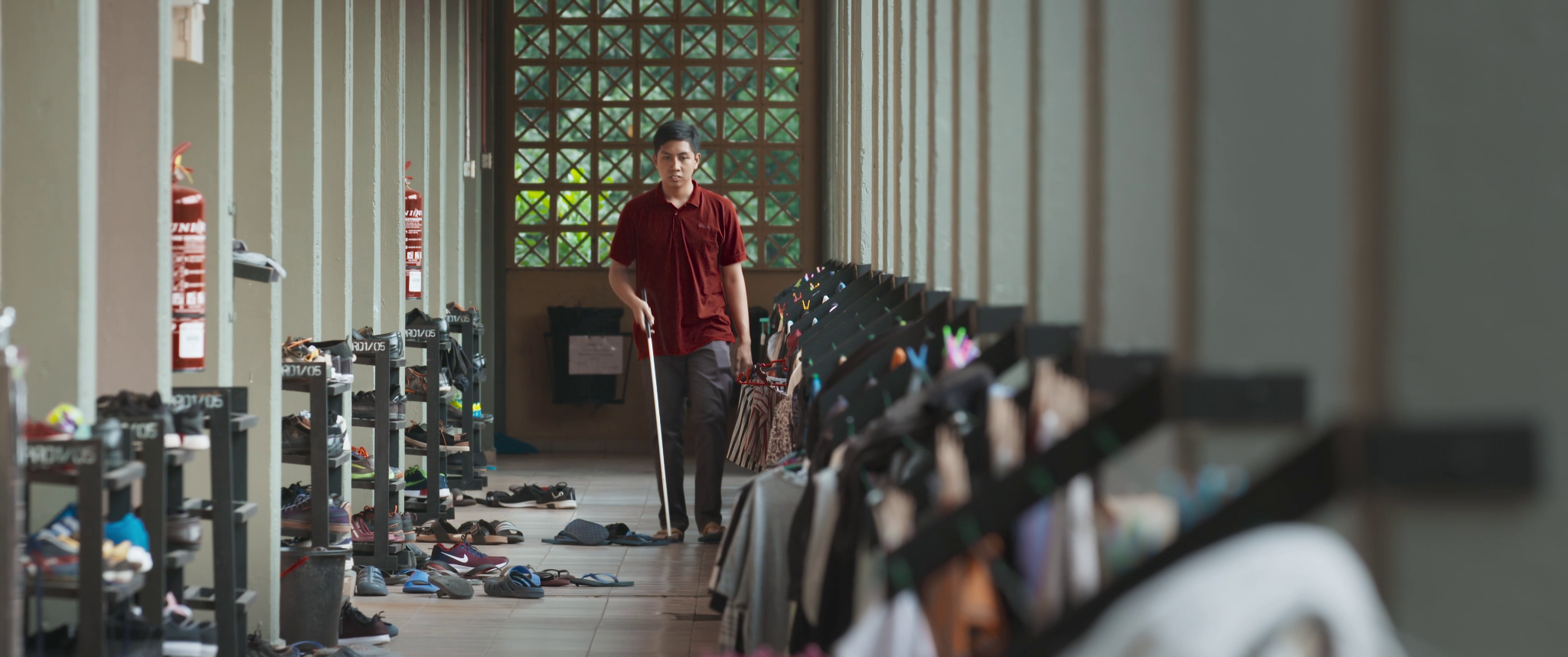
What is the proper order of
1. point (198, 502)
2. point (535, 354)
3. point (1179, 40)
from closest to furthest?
point (1179, 40) → point (198, 502) → point (535, 354)

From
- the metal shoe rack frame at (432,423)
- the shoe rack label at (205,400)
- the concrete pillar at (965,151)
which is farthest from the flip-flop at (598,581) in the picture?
the concrete pillar at (965,151)

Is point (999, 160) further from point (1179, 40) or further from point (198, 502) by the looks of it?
point (198, 502)

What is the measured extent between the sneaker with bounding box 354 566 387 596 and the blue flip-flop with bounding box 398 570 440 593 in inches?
3.1

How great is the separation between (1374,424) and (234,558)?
112 inches

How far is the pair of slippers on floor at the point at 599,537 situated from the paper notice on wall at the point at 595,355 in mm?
3357

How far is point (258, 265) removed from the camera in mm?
3725

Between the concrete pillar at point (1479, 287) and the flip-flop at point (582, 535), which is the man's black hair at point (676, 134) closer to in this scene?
the flip-flop at point (582, 535)

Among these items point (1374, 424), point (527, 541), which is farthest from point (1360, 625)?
point (527, 541)

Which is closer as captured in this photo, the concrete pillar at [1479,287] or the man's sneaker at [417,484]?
the concrete pillar at [1479,287]

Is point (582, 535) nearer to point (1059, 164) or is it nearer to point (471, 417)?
point (471, 417)

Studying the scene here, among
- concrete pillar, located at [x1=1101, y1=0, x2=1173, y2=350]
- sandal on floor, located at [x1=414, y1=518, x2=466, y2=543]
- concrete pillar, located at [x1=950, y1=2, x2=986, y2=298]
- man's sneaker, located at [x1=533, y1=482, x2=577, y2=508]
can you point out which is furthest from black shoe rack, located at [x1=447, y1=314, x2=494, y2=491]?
concrete pillar, located at [x1=1101, y1=0, x2=1173, y2=350]

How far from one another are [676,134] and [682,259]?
54 centimetres

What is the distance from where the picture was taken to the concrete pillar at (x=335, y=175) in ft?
17.0

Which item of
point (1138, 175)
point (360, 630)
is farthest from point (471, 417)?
point (1138, 175)
